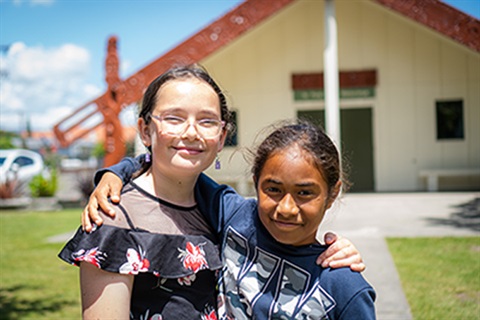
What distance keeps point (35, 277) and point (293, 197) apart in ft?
17.5

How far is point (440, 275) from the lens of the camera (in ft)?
17.8

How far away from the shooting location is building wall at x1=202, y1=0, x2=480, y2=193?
14398mm

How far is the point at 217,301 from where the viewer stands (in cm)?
189

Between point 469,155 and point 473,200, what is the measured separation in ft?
10.7

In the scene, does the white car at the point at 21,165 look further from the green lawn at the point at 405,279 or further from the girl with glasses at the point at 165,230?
the girl with glasses at the point at 165,230

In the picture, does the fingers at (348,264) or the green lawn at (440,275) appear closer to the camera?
the fingers at (348,264)

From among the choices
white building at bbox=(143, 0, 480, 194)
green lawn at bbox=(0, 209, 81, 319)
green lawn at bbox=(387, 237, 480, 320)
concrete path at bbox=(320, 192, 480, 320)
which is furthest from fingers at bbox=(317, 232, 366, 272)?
white building at bbox=(143, 0, 480, 194)

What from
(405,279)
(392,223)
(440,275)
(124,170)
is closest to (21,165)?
(392,223)

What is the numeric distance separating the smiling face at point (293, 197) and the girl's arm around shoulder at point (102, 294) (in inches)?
20.8

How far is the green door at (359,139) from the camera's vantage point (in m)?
14.9

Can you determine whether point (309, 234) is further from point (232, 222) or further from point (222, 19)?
point (222, 19)

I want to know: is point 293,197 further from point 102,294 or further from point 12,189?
point 12,189

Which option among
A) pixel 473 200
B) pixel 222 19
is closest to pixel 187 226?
pixel 222 19

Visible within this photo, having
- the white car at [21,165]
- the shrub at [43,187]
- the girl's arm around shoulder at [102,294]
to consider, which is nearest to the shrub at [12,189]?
the shrub at [43,187]
